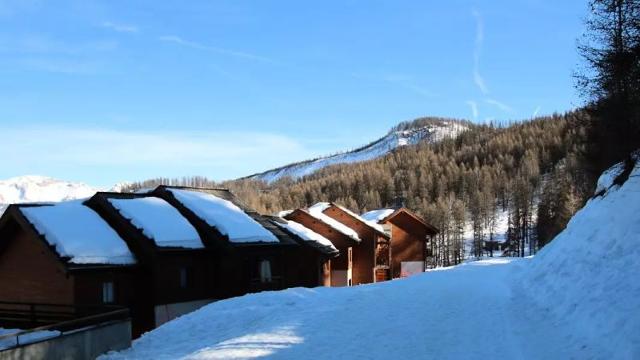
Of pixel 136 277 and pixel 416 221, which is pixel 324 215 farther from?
pixel 136 277

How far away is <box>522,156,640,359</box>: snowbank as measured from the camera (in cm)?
998

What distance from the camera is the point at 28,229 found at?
27.0m

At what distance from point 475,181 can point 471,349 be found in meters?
174

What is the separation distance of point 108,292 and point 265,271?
8.88 m

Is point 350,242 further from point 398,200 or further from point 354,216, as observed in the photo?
point 398,200

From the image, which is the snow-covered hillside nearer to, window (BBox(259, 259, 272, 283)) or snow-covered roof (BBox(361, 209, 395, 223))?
window (BBox(259, 259, 272, 283))

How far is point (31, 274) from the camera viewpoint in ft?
90.0

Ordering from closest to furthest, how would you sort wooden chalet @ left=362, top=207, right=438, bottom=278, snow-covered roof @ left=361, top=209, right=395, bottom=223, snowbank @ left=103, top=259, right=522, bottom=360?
snowbank @ left=103, top=259, right=522, bottom=360 < wooden chalet @ left=362, top=207, right=438, bottom=278 < snow-covered roof @ left=361, top=209, right=395, bottom=223

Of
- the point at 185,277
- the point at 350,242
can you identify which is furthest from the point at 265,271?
the point at 350,242

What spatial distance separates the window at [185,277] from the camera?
30000 mm

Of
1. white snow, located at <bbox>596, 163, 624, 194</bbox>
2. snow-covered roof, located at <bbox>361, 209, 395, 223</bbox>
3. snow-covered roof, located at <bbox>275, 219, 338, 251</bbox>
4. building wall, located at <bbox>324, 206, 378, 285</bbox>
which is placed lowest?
building wall, located at <bbox>324, 206, 378, 285</bbox>

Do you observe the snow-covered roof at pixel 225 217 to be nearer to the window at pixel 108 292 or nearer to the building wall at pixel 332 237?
the window at pixel 108 292

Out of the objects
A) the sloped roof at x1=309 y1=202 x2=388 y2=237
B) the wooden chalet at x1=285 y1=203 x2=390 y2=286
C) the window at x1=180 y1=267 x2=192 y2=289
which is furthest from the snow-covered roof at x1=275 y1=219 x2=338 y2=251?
the window at x1=180 y1=267 x2=192 y2=289

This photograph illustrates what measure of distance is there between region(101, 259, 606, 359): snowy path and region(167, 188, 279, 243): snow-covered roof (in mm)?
11261
